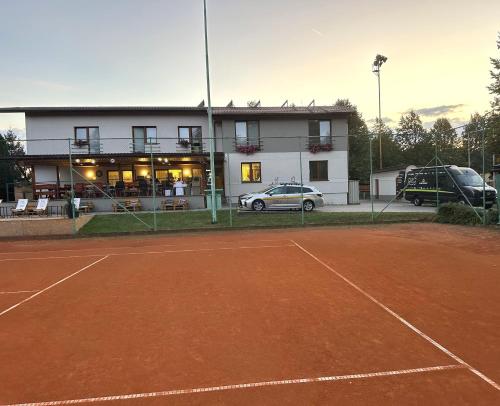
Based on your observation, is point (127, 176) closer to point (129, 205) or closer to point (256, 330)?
point (129, 205)

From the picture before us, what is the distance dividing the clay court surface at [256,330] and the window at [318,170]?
1803 centimetres

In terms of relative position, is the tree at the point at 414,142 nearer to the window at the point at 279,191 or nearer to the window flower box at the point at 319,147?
the window flower box at the point at 319,147

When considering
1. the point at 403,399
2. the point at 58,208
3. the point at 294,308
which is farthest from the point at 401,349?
the point at 58,208

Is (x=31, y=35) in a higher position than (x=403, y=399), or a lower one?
higher

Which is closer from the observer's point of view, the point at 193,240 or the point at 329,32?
the point at 193,240

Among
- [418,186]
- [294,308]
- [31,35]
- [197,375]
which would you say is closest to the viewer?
[197,375]

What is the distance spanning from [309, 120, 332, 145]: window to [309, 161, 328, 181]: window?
1.66 meters

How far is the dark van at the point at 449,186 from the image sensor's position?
20.5 m

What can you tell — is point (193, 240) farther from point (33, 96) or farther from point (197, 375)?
point (33, 96)

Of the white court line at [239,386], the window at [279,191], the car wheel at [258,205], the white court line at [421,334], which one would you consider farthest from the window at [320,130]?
the white court line at [239,386]

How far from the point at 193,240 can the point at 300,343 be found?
1028cm

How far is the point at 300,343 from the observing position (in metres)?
4.52

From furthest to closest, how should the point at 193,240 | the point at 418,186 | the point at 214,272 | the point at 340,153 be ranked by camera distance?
the point at 340,153
the point at 418,186
the point at 193,240
the point at 214,272

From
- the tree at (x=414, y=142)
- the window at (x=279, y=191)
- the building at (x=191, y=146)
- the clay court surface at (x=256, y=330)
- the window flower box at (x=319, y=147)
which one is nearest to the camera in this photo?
the clay court surface at (x=256, y=330)
